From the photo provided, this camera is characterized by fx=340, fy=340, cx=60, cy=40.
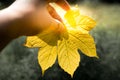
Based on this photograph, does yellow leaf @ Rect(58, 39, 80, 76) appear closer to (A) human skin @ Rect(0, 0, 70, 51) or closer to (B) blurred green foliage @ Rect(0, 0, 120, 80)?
(A) human skin @ Rect(0, 0, 70, 51)

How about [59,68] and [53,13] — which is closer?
[53,13]

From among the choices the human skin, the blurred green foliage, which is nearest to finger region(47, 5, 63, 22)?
the human skin

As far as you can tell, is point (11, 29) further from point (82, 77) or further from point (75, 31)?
point (82, 77)

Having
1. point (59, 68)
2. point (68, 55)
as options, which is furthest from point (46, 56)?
point (59, 68)

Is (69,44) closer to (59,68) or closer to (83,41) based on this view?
(83,41)

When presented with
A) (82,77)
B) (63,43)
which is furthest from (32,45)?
(82,77)
